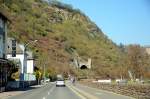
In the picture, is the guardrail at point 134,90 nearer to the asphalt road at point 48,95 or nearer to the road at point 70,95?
the road at point 70,95

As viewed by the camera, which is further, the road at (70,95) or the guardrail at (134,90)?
the road at (70,95)

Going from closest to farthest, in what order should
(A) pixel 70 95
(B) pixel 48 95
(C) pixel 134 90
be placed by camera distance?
(C) pixel 134 90 → (A) pixel 70 95 → (B) pixel 48 95

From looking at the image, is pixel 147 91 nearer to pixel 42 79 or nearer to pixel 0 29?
pixel 0 29

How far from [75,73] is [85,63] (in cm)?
2003

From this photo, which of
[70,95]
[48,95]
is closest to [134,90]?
[70,95]

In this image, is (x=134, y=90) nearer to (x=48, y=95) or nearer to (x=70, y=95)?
(x=70, y=95)

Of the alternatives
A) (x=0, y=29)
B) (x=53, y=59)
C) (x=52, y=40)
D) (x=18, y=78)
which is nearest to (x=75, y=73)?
(x=53, y=59)

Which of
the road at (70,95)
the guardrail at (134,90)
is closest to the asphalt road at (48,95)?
the road at (70,95)

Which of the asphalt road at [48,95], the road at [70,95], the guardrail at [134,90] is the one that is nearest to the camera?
the guardrail at [134,90]

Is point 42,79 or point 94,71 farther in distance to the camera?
point 94,71

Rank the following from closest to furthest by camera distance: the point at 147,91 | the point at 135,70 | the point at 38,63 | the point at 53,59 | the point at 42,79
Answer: the point at 147,91, the point at 135,70, the point at 42,79, the point at 38,63, the point at 53,59

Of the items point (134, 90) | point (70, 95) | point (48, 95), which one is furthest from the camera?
point (48, 95)

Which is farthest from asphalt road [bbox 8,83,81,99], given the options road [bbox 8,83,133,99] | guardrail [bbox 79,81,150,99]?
guardrail [bbox 79,81,150,99]

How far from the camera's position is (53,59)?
6845 inches
